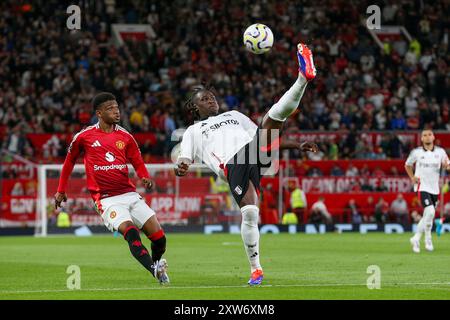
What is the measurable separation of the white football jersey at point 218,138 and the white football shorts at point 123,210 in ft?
2.91

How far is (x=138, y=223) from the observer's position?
14.1m

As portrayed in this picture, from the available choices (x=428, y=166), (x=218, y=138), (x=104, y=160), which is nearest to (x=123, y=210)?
(x=104, y=160)

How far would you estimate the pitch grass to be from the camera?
41.0 feet

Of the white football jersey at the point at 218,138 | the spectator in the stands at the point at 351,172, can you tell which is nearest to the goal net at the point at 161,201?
the spectator in the stands at the point at 351,172

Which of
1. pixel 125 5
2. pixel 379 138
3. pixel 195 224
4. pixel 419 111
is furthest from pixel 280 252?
pixel 125 5

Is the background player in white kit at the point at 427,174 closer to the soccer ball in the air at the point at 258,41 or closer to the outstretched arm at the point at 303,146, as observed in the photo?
the soccer ball in the air at the point at 258,41

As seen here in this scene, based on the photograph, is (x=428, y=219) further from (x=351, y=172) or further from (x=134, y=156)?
(x=351, y=172)

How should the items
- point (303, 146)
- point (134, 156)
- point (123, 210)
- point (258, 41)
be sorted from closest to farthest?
point (303, 146) → point (123, 210) → point (134, 156) → point (258, 41)

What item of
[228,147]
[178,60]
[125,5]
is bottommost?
[228,147]

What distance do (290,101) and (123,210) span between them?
9.05ft

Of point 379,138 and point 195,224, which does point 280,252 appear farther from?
point 379,138

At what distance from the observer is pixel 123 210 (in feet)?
45.8

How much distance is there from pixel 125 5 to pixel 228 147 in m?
31.4

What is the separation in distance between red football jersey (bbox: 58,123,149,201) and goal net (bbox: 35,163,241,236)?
19.5 m
